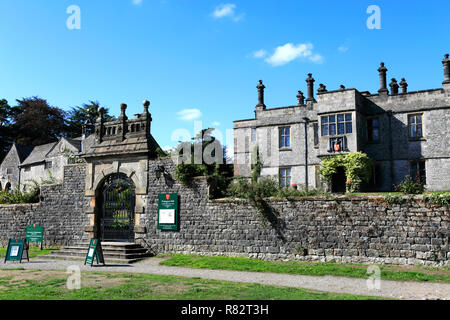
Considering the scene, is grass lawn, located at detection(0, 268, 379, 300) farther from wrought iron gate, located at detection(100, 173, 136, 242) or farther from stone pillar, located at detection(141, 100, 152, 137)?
stone pillar, located at detection(141, 100, 152, 137)

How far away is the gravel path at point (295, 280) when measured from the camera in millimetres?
8359

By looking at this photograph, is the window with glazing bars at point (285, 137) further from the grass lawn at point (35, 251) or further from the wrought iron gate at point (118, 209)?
A: the grass lawn at point (35, 251)

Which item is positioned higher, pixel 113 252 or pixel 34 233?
pixel 34 233

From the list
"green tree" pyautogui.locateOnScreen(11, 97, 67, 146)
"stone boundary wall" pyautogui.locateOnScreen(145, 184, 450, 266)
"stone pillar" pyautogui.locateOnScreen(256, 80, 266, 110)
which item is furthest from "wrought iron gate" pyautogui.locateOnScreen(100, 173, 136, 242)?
"green tree" pyautogui.locateOnScreen(11, 97, 67, 146)

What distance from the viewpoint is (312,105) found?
27422 millimetres

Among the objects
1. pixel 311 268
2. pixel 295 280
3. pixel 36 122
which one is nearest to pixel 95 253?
pixel 295 280

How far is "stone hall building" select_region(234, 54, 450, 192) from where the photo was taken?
24.0 meters

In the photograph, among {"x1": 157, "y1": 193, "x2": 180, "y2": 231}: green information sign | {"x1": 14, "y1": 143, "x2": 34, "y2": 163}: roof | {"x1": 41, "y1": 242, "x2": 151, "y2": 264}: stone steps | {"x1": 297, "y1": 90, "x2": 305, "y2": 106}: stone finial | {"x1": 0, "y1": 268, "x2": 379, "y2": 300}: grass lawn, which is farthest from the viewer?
{"x1": 14, "y1": 143, "x2": 34, "y2": 163}: roof

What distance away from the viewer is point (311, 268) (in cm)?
1132

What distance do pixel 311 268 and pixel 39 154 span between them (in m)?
35.5

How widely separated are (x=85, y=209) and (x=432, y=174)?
66.0ft

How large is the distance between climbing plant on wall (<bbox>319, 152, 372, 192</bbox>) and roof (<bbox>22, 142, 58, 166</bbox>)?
2717cm

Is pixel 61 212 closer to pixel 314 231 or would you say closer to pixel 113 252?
pixel 113 252

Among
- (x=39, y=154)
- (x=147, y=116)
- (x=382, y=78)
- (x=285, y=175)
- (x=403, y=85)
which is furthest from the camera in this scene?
(x=39, y=154)
